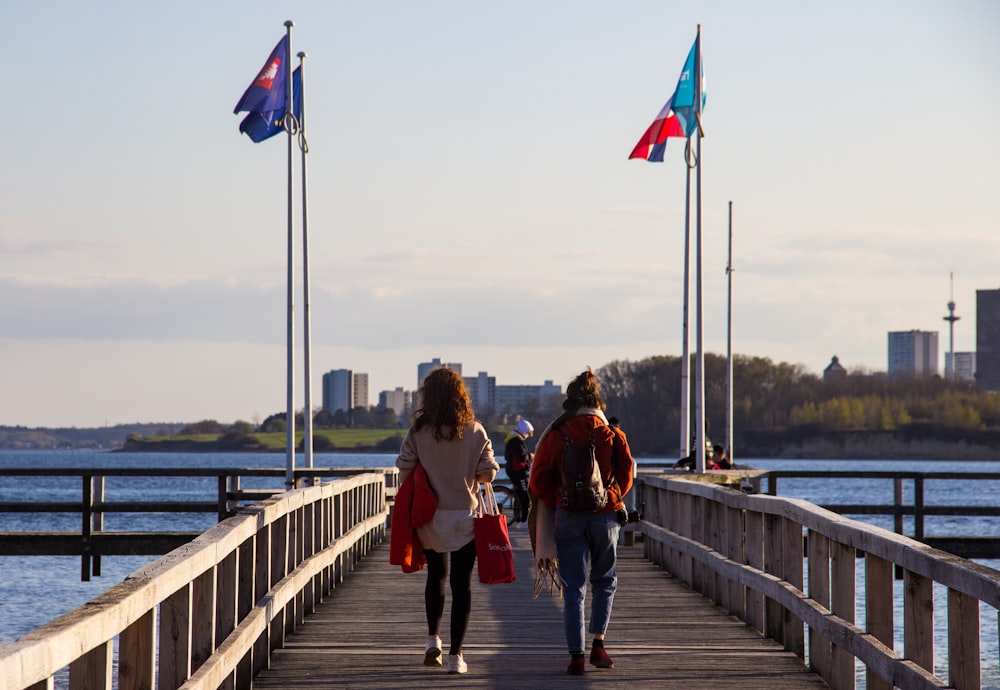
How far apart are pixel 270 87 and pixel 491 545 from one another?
20.8m

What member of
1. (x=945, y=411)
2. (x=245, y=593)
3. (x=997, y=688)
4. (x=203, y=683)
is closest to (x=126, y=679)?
(x=203, y=683)

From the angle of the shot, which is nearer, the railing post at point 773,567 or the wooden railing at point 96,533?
the railing post at point 773,567

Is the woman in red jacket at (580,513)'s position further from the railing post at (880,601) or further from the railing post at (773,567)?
the railing post at (880,601)

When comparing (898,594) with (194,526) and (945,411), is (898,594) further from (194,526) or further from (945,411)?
(945,411)

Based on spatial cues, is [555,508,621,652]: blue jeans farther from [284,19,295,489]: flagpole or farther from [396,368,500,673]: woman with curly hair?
[284,19,295,489]: flagpole

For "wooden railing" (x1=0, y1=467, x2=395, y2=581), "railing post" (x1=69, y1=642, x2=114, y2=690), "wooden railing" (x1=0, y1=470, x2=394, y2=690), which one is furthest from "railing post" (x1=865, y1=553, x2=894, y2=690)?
"wooden railing" (x1=0, y1=467, x2=395, y2=581)

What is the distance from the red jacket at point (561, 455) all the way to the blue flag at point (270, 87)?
66.2 ft

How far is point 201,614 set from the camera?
664cm

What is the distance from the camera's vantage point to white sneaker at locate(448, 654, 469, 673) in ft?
29.0

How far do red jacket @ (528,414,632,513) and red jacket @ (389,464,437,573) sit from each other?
68 centimetres

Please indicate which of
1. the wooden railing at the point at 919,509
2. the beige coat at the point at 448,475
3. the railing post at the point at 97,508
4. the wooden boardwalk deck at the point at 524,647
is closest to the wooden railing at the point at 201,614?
the wooden boardwalk deck at the point at 524,647

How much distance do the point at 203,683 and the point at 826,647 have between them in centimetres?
402

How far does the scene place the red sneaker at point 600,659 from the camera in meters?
9.07

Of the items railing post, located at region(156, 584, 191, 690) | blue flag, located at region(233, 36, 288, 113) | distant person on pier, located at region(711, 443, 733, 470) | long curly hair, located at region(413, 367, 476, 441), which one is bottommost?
distant person on pier, located at region(711, 443, 733, 470)
